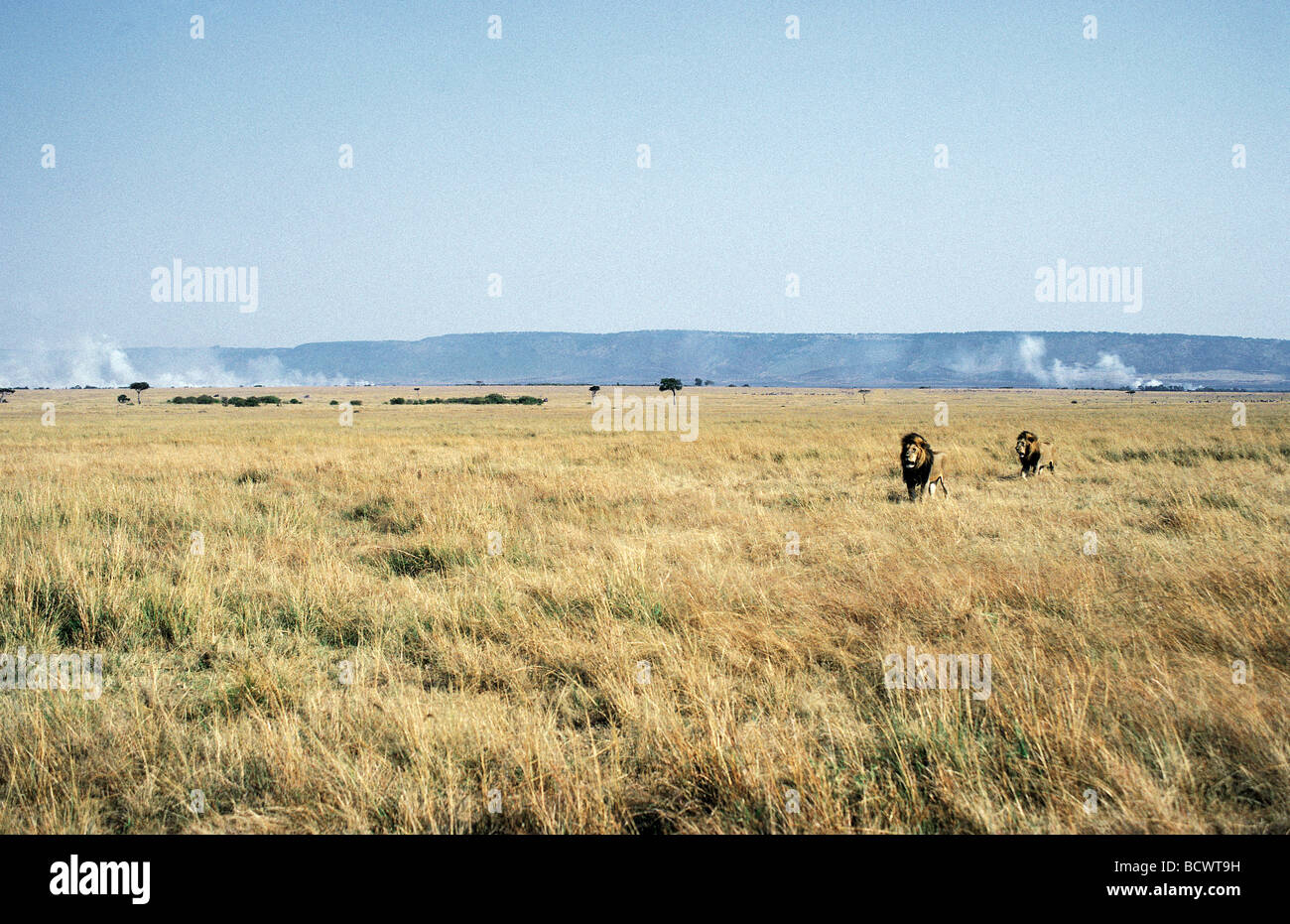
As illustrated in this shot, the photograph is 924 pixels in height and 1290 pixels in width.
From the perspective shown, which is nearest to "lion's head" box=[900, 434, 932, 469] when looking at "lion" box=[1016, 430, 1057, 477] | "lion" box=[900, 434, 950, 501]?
"lion" box=[900, 434, 950, 501]

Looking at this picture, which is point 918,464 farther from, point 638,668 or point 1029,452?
point 638,668

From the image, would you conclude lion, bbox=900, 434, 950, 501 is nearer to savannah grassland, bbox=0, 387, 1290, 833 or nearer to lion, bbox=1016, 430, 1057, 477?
savannah grassland, bbox=0, 387, 1290, 833

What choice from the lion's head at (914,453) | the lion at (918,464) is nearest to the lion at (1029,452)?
the lion at (918,464)

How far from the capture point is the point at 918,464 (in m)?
10.4

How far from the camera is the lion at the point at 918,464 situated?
10.3 meters

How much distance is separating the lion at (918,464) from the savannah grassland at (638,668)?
0.90 metres

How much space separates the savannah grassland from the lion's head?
0.92 metres

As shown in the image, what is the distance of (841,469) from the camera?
15289 mm

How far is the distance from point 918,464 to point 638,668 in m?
7.71
